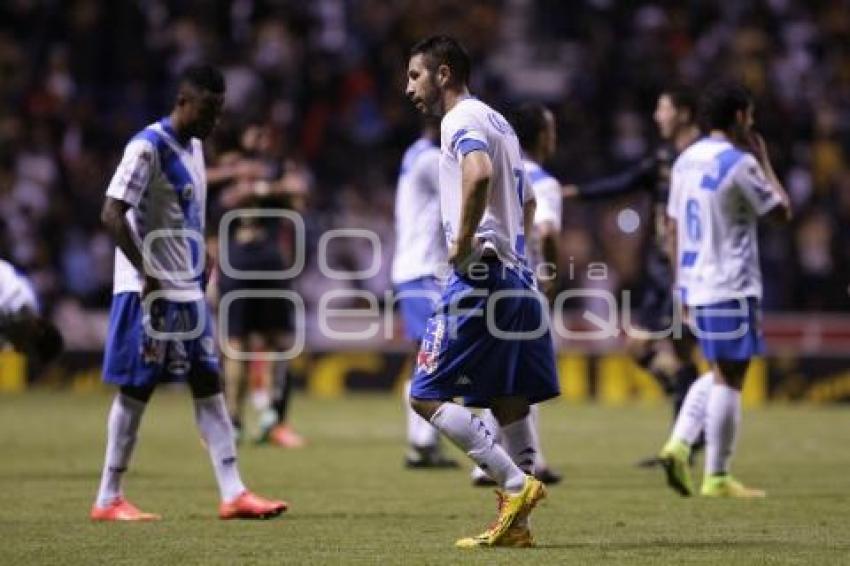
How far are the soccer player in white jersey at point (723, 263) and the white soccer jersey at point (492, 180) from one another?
2.68 metres

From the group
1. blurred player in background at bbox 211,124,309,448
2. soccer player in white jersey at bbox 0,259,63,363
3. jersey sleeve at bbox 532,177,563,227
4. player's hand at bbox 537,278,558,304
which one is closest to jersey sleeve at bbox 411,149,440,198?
jersey sleeve at bbox 532,177,563,227

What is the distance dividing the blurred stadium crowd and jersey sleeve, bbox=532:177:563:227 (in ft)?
31.8

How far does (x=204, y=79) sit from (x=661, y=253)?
498 cm

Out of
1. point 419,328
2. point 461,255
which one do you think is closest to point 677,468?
point 419,328

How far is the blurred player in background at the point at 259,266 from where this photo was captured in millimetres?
14859

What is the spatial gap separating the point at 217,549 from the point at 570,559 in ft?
5.37

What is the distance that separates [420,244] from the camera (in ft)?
42.0

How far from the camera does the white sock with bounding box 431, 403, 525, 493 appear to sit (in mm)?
8289

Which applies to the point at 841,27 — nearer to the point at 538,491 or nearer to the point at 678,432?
the point at 678,432

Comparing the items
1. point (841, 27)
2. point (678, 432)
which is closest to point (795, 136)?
point (841, 27)

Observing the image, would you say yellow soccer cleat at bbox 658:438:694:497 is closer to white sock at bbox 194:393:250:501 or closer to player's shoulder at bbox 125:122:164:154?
white sock at bbox 194:393:250:501

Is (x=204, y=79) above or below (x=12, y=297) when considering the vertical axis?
above

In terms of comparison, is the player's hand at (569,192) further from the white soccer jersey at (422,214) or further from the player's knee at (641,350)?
the player's knee at (641,350)

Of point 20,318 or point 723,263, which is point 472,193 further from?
point 723,263
